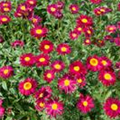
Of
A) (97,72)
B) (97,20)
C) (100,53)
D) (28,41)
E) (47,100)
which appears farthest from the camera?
(97,20)

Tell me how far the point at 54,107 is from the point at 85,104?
31cm

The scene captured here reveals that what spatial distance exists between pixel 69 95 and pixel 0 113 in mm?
648

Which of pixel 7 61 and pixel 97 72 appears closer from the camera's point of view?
pixel 97 72

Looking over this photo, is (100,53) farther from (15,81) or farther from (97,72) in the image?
(15,81)

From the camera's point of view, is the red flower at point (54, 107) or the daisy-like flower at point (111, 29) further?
the daisy-like flower at point (111, 29)

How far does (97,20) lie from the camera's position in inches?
175

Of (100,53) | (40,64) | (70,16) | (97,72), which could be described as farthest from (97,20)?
(40,64)

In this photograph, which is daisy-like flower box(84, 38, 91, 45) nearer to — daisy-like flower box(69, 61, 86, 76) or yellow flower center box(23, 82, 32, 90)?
daisy-like flower box(69, 61, 86, 76)

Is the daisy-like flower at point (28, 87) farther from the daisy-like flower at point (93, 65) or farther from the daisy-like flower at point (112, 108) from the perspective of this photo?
the daisy-like flower at point (112, 108)

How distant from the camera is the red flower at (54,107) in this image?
3000 mm

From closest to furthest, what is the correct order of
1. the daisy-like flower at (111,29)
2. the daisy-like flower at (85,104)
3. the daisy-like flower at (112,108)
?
the daisy-like flower at (112,108)
the daisy-like flower at (85,104)
the daisy-like flower at (111,29)

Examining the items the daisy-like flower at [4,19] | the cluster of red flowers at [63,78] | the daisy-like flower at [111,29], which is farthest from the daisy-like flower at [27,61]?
the daisy-like flower at [111,29]

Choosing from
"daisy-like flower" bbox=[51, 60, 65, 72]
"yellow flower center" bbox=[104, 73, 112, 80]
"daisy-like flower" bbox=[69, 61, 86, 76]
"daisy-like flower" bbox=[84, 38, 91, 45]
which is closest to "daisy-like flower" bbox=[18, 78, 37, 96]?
"daisy-like flower" bbox=[51, 60, 65, 72]

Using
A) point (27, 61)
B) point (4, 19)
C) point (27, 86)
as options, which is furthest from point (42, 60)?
point (4, 19)
